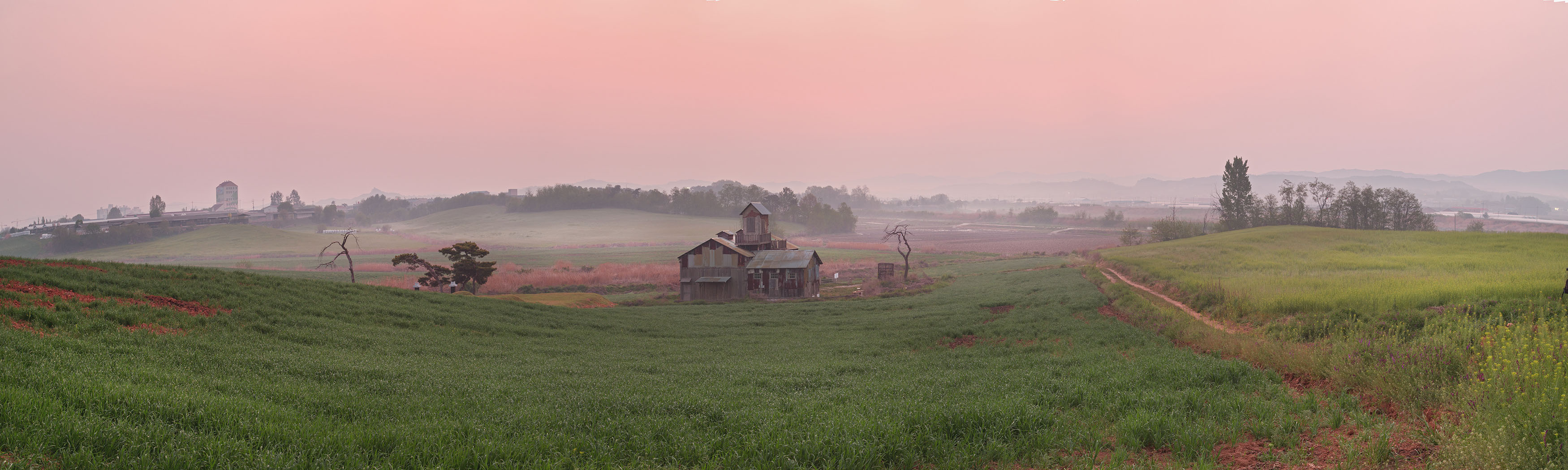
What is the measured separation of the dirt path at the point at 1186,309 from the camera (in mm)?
19680

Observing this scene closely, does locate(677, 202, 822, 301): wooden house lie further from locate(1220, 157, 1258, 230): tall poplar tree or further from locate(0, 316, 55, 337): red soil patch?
locate(1220, 157, 1258, 230): tall poplar tree

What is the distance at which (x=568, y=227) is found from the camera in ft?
468

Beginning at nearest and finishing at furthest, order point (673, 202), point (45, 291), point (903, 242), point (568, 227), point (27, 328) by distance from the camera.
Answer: point (27, 328) < point (45, 291) < point (903, 242) < point (568, 227) < point (673, 202)

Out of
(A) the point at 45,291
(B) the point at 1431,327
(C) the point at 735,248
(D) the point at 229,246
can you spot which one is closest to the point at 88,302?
(A) the point at 45,291

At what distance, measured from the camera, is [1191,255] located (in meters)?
43.1

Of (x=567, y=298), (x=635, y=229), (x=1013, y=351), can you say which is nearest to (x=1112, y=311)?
(x=1013, y=351)

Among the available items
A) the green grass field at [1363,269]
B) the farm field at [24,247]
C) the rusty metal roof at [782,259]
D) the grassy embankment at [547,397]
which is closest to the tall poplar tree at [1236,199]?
the green grass field at [1363,269]

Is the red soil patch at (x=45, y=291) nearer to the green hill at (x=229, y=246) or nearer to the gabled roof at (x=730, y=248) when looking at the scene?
the gabled roof at (x=730, y=248)

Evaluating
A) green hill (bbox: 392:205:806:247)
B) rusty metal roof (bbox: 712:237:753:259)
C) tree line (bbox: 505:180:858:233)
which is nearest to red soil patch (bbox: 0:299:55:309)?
rusty metal roof (bbox: 712:237:753:259)

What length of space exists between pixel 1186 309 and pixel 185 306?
34835mm

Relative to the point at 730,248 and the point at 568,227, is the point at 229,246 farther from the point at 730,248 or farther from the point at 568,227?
the point at 730,248

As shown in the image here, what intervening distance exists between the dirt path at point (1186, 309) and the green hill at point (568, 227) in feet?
306

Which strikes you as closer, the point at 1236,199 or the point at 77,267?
the point at 77,267

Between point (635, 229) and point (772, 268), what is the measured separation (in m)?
91.8
